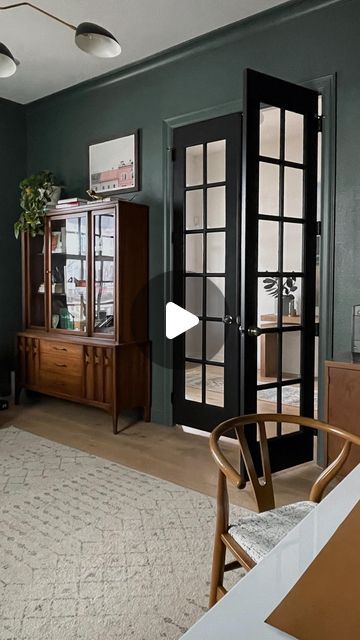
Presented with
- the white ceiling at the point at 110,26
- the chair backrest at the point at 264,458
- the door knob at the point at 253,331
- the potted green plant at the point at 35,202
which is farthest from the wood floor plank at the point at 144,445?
the white ceiling at the point at 110,26

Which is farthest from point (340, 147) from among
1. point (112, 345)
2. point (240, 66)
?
point (112, 345)

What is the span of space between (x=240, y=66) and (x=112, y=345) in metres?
2.15

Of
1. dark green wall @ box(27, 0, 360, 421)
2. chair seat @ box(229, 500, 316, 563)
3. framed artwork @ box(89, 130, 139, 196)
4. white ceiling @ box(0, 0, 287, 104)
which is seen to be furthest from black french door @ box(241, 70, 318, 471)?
framed artwork @ box(89, 130, 139, 196)

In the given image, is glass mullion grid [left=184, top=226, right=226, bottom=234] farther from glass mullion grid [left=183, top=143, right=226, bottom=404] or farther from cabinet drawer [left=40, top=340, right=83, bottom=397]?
cabinet drawer [left=40, top=340, right=83, bottom=397]

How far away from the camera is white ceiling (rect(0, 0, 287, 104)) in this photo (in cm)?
323

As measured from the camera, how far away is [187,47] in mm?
3785

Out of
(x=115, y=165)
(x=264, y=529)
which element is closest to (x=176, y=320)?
(x=115, y=165)

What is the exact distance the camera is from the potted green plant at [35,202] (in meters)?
4.55

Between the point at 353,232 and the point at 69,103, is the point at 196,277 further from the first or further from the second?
the point at 69,103

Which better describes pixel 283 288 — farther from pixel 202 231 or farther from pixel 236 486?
pixel 236 486

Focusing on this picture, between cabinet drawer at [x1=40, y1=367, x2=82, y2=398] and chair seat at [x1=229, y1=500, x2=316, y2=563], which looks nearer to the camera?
chair seat at [x1=229, y1=500, x2=316, y2=563]

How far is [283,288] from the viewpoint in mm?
3098

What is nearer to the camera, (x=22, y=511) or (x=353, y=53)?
(x=22, y=511)

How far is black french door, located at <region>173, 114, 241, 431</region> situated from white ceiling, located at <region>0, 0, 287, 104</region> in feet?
2.04
